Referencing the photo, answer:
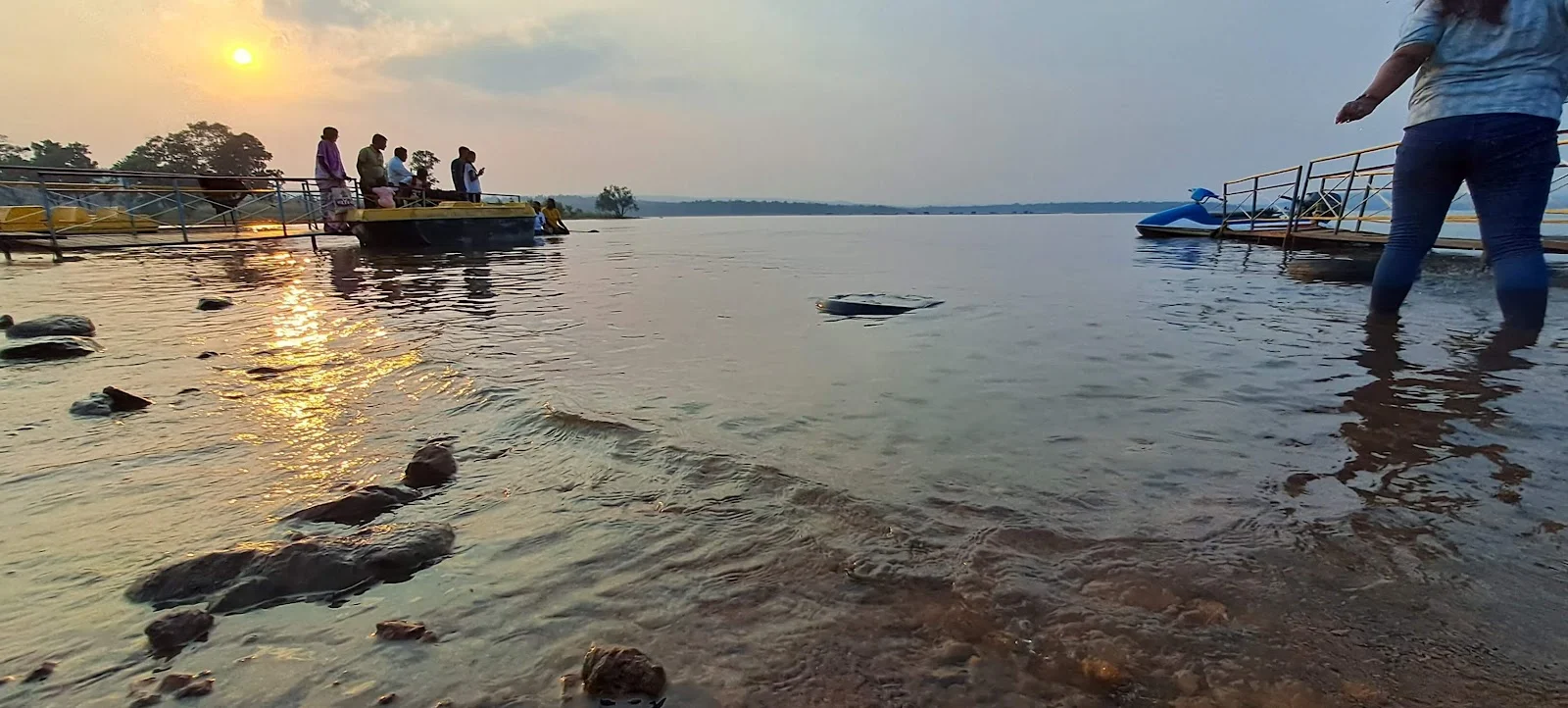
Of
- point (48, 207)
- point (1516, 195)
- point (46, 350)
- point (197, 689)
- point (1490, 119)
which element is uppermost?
A: point (1490, 119)

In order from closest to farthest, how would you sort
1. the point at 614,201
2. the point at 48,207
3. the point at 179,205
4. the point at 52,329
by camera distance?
the point at 52,329, the point at 48,207, the point at 179,205, the point at 614,201

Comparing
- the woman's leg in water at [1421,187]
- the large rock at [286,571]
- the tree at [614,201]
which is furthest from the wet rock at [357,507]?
the tree at [614,201]

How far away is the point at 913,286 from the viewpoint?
9562 millimetres

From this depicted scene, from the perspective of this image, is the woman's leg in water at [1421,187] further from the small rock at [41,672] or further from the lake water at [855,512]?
the small rock at [41,672]

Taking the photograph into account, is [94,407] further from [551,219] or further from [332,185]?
[551,219]

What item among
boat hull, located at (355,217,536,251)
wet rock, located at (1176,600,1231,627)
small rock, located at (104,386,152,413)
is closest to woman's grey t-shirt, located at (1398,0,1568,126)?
wet rock, located at (1176,600,1231,627)

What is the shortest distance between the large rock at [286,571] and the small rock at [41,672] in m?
0.25

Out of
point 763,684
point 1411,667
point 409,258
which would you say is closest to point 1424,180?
point 1411,667

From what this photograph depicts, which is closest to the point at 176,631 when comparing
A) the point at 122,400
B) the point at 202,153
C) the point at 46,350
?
the point at 122,400

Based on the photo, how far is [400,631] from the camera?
154 centimetres

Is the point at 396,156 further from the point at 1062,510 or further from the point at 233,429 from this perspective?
the point at 1062,510

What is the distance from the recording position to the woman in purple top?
1543 centimetres

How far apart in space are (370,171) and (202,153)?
6056 centimetres

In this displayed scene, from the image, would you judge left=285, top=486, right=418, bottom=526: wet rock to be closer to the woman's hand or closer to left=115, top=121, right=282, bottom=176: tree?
the woman's hand
